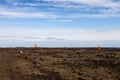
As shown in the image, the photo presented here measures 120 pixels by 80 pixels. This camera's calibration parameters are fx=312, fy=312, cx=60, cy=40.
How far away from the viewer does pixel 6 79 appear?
24.6 meters

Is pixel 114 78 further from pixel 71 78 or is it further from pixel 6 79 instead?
pixel 6 79

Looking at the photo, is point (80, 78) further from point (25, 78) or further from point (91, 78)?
point (25, 78)

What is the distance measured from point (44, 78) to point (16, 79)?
2.32 meters

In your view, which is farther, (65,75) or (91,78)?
(65,75)

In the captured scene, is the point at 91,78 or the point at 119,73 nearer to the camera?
the point at 91,78

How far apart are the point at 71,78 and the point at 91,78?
1.63 m

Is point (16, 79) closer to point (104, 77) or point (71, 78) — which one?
point (71, 78)

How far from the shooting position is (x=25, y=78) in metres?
25.5

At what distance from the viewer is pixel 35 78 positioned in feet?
84.4

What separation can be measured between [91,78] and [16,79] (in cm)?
605

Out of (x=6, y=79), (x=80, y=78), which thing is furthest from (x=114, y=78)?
(x=6, y=79)

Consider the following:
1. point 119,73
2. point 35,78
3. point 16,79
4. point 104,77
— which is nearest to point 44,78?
point 35,78

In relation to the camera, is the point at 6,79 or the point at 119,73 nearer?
the point at 6,79

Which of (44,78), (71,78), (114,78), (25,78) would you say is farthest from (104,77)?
(25,78)
